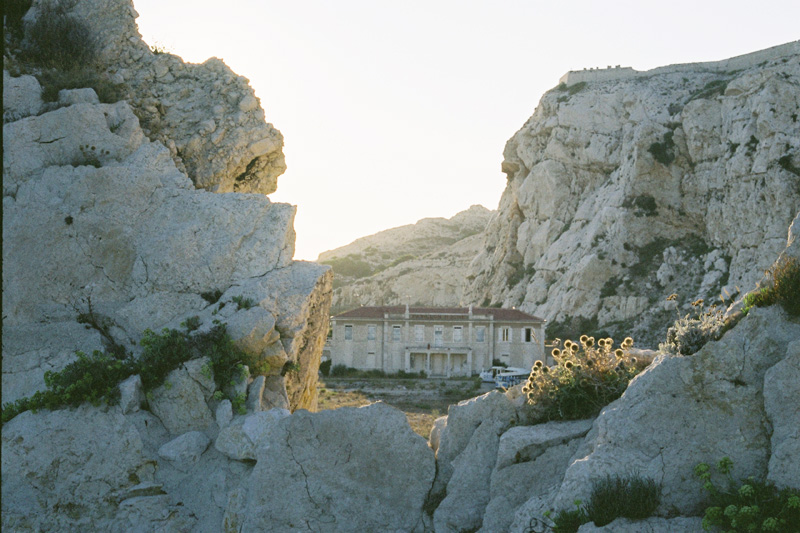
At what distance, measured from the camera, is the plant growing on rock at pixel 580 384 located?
916cm

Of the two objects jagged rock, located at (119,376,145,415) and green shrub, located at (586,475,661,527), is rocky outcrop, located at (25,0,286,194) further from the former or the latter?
green shrub, located at (586,475,661,527)

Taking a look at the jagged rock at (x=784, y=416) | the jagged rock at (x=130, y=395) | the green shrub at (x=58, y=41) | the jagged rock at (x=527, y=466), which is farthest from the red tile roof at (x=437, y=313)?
the jagged rock at (x=784, y=416)

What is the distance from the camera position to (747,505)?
659 cm

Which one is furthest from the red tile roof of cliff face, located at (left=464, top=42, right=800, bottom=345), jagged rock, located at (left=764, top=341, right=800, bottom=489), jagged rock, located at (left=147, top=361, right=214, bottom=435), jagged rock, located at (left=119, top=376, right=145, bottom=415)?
jagged rock, located at (left=764, top=341, right=800, bottom=489)

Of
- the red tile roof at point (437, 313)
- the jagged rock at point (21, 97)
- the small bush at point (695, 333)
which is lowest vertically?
the red tile roof at point (437, 313)

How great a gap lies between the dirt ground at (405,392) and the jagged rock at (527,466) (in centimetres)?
1737

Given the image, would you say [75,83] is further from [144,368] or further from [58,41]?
[144,368]

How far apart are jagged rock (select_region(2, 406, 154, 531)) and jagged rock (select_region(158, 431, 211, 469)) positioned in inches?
12.0

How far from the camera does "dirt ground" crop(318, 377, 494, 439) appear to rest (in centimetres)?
2920

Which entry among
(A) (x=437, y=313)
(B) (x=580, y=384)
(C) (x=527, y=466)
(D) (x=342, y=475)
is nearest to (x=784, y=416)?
(B) (x=580, y=384)

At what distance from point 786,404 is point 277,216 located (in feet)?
31.1

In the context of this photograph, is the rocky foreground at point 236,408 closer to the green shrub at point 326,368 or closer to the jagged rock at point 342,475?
the jagged rock at point 342,475

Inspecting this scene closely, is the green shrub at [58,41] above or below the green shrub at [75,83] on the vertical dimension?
above

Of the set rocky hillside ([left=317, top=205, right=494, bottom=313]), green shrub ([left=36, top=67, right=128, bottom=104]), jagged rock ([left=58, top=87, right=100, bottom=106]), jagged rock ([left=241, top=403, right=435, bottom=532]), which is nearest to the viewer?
jagged rock ([left=241, top=403, right=435, bottom=532])
